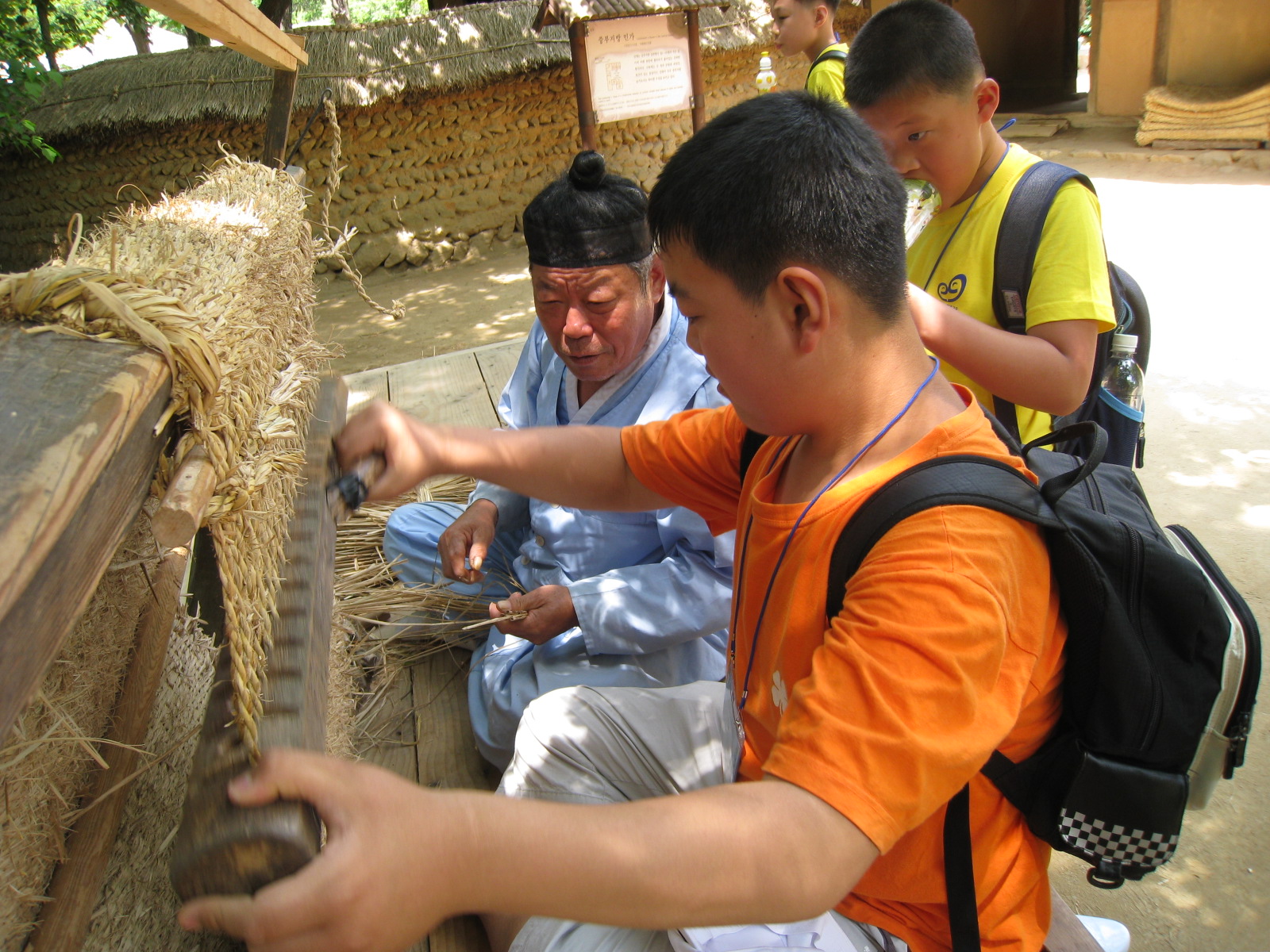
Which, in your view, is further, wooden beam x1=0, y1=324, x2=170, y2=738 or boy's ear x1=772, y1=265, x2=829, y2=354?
boy's ear x1=772, y1=265, x2=829, y2=354

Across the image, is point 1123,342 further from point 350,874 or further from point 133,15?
point 133,15

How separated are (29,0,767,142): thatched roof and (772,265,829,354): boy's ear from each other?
26.4ft

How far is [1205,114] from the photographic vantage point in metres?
7.79

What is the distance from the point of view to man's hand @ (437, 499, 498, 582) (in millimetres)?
2211

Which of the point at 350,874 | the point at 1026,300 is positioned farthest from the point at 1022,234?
the point at 350,874

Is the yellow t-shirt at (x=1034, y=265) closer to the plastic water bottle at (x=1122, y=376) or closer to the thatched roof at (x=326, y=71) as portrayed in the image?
the plastic water bottle at (x=1122, y=376)

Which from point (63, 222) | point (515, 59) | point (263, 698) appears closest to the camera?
point (263, 698)

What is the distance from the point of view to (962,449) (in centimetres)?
104

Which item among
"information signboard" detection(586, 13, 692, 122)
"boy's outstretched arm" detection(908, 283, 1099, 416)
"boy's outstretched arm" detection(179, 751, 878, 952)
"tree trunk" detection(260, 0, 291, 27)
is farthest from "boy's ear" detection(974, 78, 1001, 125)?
"tree trunk" detection(260, 0, 291, 27)

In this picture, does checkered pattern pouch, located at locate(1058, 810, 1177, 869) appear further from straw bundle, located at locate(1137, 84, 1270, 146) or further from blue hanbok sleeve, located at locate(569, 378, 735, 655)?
straw bundle, located at locate(1137, 84, 1270, 146)

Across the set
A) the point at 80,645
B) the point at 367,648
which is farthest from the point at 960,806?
the point at 367,648

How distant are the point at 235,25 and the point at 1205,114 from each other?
8.39m

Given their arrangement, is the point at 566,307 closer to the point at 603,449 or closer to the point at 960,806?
the point at 603,449

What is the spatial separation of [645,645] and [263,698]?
3.58 ft
